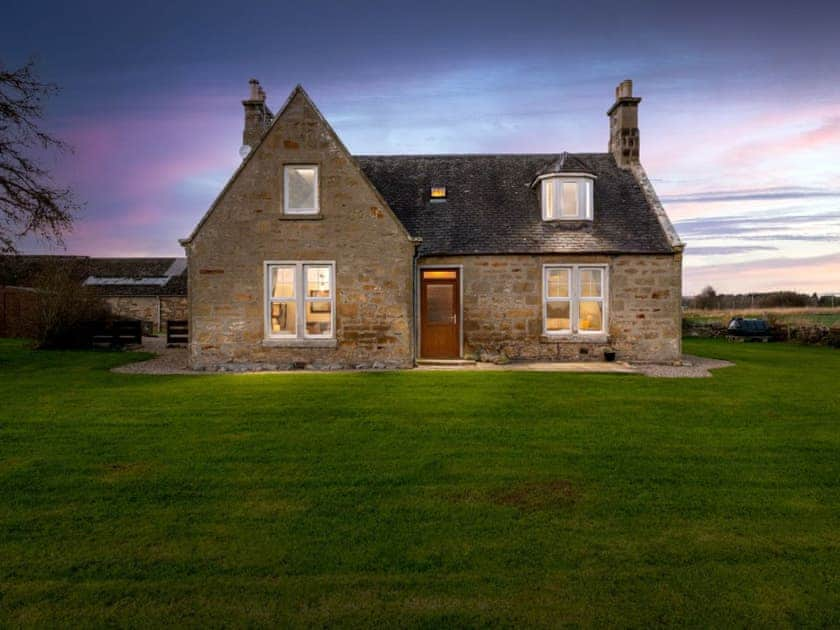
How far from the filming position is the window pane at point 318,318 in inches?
623

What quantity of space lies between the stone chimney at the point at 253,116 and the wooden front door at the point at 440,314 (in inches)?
302

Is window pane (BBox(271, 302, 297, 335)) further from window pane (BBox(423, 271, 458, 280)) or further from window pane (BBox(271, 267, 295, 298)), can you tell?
window pane (BBox(423, 271, 458, 280))

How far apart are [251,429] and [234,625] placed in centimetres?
514

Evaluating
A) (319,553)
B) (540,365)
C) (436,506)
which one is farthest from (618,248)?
(319,553)

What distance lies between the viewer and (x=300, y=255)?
51.3ft

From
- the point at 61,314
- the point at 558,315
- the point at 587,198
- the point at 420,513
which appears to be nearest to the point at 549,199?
the point at 587,198

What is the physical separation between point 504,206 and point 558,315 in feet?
13.6

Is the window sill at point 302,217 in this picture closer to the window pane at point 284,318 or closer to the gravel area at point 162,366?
the window pane at point 284,318

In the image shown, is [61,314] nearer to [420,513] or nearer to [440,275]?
[440,275]

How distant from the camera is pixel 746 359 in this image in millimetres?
18547

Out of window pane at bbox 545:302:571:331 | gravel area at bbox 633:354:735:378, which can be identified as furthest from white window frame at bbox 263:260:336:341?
gravel area at bbox 633:354:735:378

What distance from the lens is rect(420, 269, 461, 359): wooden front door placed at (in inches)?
679

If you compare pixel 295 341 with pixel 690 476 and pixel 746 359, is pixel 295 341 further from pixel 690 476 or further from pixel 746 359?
pixel 746 359

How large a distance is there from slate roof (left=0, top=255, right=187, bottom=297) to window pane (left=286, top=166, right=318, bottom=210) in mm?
26867
